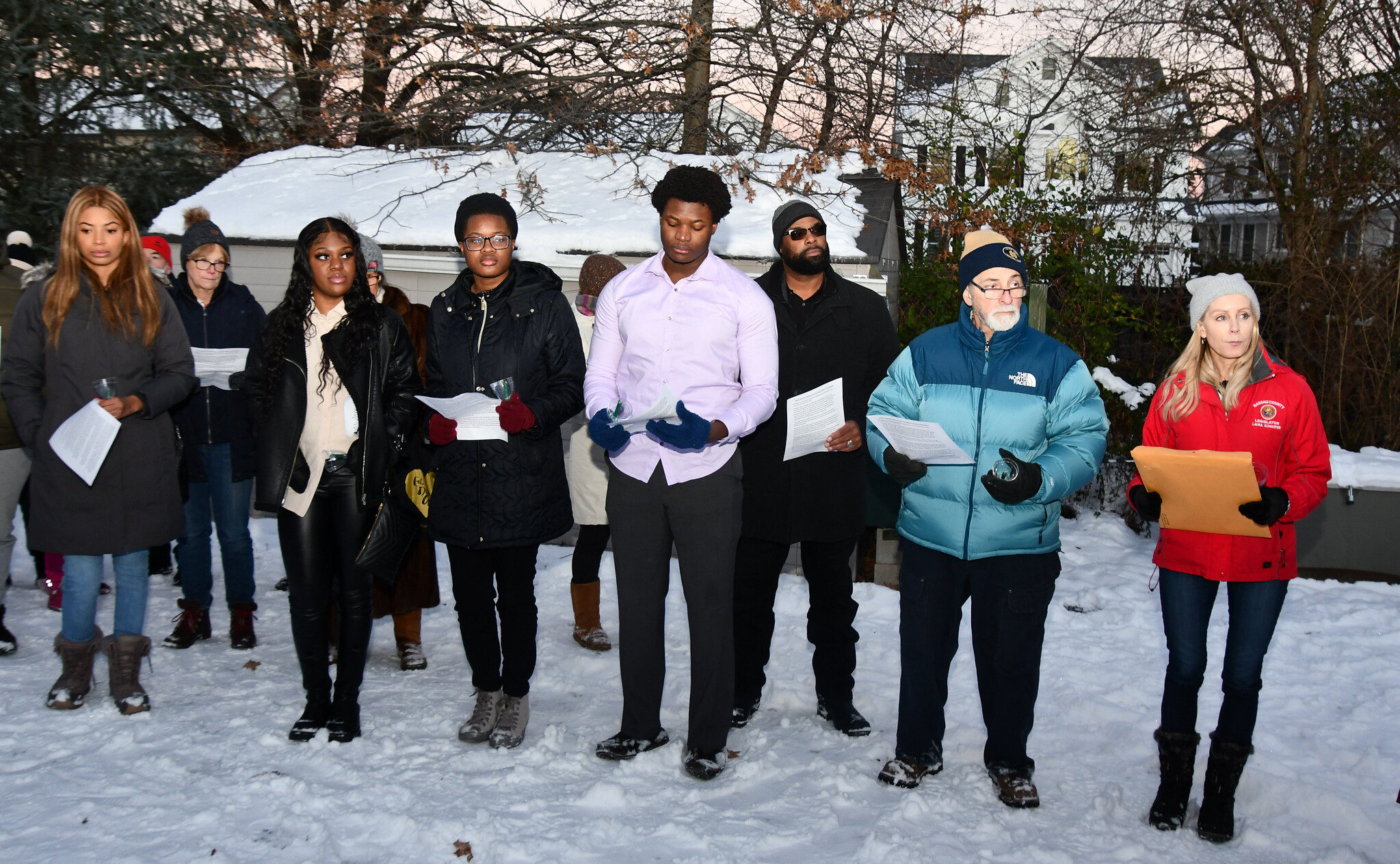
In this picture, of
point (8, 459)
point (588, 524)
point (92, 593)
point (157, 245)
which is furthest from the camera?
point (157, 245)

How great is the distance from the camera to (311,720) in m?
4.22

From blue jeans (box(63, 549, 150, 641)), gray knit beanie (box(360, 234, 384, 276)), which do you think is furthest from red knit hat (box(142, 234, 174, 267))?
blue jeans (box(63, 549, 150, 641))

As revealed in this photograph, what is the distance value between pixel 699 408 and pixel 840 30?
30.3 ft

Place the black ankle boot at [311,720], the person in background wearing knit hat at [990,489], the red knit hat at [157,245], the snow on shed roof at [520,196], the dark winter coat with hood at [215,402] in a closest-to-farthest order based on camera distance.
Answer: the person in background wearing knit hat at [990,489], the black ankle boot at [311,720], the dark winter coat with hood at [215,402], the red knit hat at [157,245], the snow on shed roof at [520,196]

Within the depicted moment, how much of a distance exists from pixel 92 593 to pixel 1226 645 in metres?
4.61

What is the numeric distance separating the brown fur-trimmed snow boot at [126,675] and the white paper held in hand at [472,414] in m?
1.77

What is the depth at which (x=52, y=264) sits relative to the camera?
538 centimetres

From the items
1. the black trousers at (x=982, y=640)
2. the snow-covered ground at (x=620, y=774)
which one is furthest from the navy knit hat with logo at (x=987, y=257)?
the snow-covered ground at (x=620, y=774)

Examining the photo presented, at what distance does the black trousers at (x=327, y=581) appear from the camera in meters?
4.11

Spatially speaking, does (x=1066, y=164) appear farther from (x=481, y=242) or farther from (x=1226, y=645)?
(x=481, y=242)

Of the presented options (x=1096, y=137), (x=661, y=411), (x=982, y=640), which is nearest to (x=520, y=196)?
(x=661, y=411)

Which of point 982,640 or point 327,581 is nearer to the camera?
point 982,640

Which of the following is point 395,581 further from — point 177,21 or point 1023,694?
point 177,21

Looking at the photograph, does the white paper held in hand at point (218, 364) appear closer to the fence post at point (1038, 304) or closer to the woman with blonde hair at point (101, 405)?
the woman with blonde hair at point (101, 405)
